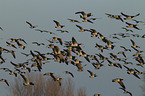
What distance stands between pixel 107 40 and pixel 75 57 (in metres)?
1.97

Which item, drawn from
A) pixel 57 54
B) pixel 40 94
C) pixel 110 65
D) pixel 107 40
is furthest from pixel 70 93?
pixel 57 54

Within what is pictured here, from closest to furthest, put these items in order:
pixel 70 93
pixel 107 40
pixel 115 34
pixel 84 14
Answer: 1. pixel 84 14
2. pixel 107 40
3. pixel 115 34
4. pixel 70 93

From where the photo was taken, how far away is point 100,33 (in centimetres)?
1337

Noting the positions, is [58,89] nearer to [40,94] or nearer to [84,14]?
[40,94]

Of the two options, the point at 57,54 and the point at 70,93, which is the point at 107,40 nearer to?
the point at 57,54

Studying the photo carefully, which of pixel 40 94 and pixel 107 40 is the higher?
pixel 107 40

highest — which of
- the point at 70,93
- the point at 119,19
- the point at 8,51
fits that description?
the point at 119,19

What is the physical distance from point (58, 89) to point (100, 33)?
13.5 m

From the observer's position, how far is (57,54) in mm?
10789

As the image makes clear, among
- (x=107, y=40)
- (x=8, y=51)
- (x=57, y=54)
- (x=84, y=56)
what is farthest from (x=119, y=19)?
(x=8, y=51)

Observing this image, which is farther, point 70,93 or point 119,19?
point 70,93

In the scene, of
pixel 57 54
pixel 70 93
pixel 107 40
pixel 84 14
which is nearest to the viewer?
pixel 57 54

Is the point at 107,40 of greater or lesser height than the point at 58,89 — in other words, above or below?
above

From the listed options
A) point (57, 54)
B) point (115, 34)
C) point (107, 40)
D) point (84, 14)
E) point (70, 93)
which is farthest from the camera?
point (70, 93)
